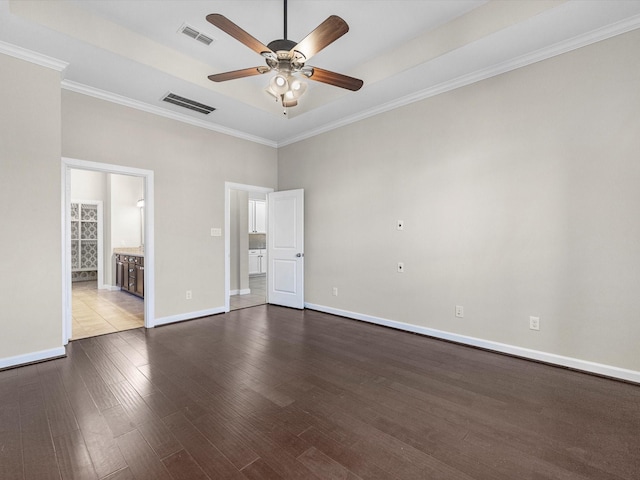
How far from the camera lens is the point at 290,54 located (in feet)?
7.62

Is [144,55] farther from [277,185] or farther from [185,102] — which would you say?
[277,185]

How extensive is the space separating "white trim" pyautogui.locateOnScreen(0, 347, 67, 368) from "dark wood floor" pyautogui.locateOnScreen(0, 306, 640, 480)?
112mm

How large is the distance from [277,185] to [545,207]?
422 cm

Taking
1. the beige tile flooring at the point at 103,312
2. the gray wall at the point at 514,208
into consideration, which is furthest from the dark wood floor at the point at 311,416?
the beige tile flooring at the point at 103,312

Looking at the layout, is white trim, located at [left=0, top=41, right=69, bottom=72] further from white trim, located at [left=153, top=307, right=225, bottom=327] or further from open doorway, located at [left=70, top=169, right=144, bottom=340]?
open doorway, located at [left=70, top=169, right=144, bottom=340]

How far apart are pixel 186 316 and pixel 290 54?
3.82 metres

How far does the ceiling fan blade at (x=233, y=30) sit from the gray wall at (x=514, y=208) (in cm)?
232

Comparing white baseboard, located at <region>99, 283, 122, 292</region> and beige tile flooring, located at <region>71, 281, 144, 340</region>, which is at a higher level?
white baseboard, located at <region>99, 283, 122, 292</region>

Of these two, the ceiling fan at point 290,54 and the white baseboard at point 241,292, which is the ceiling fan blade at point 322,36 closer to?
the ceiling fan at point 290,54

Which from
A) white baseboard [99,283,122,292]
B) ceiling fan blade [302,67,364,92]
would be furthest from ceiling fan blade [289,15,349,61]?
white baseboard [99,283,122,292]

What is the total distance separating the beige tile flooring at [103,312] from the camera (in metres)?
4.07

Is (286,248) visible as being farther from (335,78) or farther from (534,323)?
(534,323)

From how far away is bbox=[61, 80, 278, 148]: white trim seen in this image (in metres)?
3.49

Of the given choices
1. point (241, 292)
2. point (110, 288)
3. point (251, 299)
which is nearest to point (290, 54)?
point (251, 299)
